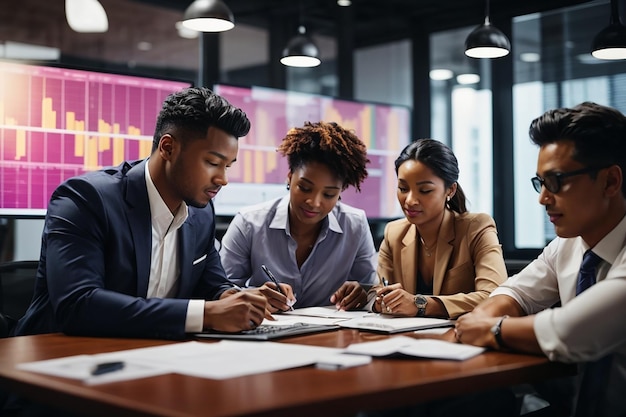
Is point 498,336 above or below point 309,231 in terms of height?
below

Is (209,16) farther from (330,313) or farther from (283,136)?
(330,313)

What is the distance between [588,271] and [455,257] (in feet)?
3.12

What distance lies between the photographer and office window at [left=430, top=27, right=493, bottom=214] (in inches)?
212

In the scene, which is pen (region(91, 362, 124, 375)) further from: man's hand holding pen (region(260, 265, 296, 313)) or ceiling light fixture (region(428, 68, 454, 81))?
ceiling light fixture (region(428, 68, 454, 81))

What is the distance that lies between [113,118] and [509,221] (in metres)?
2.84

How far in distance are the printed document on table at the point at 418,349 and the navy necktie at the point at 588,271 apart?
0.33 m

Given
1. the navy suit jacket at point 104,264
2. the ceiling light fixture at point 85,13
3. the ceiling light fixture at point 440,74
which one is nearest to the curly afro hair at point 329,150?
the navy suit jacket at point 104,264

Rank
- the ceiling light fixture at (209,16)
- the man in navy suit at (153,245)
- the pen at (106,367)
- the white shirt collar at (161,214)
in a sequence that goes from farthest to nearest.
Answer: the ceiling light fixture at (209,16)
the white shirt collar at (161,214)
the man in navy suit at (153,245)
the pen at (106,367)

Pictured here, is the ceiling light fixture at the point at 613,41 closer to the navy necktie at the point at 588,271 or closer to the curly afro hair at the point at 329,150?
the curly afro hair at the point at 329,150

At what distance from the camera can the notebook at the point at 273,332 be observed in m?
1.87

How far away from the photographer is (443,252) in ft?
9.23

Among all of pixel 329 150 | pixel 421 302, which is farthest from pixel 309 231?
pixel 421 302

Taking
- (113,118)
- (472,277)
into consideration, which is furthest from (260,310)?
(113,118)

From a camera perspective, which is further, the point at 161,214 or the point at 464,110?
the point at 464,110
